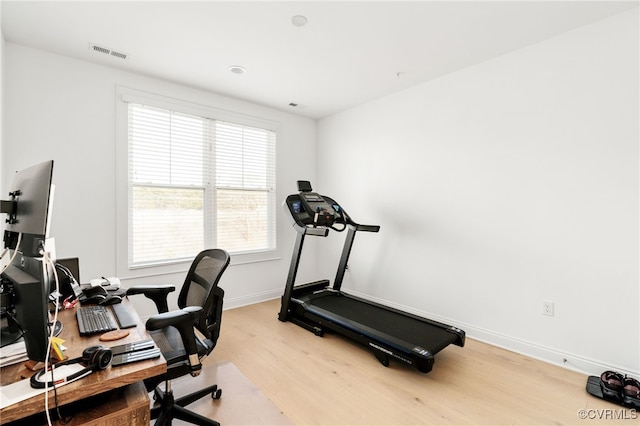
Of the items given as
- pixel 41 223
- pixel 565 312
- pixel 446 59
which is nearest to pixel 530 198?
pixel 565 312

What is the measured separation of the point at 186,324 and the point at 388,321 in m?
1.95

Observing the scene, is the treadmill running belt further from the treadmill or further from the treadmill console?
the treadmill console

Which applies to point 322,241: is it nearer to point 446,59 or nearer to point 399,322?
point 399,322

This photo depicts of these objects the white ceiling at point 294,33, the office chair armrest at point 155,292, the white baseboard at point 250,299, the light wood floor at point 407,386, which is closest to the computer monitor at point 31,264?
the office chair armrest at point 155,292

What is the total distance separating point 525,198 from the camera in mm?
2682

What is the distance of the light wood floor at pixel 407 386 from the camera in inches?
75.2

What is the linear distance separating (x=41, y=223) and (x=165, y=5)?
1866 millimetres

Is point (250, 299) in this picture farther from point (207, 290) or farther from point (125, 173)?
point (207, 290)

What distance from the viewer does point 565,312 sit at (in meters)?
2.49

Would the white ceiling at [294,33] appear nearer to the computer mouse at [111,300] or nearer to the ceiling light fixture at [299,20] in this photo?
the ceiling light fixture at [299,20]

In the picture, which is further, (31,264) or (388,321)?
(388,321)

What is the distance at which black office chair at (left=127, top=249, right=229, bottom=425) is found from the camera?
1499mm

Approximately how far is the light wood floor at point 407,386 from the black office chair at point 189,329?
0.58 metres
